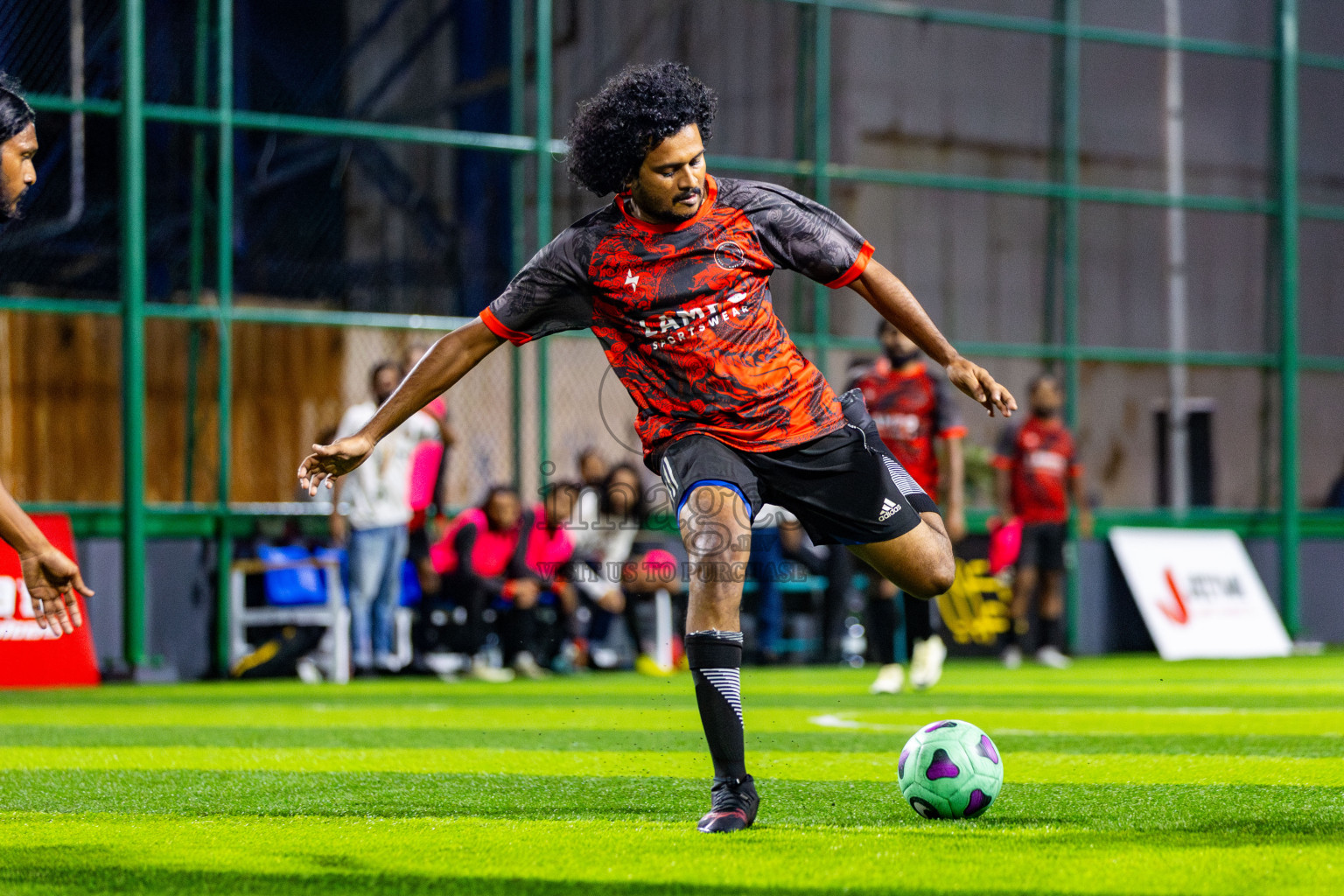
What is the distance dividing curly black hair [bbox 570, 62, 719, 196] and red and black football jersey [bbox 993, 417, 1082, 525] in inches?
353

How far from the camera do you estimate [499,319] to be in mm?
5031

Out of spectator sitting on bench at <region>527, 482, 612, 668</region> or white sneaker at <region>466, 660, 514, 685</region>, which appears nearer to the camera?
white sneaker at <region>466, 660, 514, 685</region>

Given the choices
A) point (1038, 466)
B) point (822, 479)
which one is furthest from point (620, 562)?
point (822, 479)

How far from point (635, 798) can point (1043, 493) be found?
8833mm

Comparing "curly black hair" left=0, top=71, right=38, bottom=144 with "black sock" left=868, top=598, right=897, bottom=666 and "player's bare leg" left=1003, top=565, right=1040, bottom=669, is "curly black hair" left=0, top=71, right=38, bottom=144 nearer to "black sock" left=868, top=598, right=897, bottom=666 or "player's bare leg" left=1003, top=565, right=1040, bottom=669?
"black sock" left=868, top=598, right=897, bottom=666

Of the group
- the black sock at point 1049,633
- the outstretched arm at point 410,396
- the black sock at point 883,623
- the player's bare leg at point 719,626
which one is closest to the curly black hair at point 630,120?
the outstretched arm at point 410,396

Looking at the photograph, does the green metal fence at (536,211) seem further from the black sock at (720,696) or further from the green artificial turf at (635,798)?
the black sock at (720,696)

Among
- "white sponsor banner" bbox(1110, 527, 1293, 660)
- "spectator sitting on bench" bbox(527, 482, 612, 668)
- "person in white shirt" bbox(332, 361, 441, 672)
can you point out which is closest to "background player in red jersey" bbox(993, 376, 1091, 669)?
"white sponsor banner" bbox(1110, 527, 1293, 660)

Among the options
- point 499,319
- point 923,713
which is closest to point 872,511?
point 499,319

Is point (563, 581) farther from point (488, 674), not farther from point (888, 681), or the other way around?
point (888, 681)

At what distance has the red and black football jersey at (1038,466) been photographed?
13.6 m

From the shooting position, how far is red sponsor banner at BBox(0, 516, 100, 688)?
11.4 m

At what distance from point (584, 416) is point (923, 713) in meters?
6.60

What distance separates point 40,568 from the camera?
152 inches
